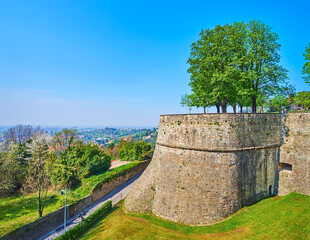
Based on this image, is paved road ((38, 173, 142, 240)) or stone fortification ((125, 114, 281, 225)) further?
paved road ((38, 173, 142, 240))

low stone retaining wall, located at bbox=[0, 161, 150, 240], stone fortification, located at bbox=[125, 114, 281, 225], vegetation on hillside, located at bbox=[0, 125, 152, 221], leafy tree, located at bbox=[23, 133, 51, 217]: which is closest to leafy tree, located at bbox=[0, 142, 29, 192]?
vegetation on hillside, located at bbox=[0, 125, 152, 221]

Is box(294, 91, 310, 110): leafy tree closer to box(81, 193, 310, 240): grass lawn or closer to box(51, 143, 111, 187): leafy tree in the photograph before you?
box(81, 193, 310, 240): grass lawn

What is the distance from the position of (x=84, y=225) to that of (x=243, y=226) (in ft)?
46.1

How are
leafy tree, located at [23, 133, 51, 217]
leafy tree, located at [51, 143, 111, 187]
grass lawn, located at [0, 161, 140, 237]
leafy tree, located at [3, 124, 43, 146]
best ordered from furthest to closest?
leafy tree, located at [3, 124, 43, 146]
leafy tree, located at [51, 143, 111, 187]
leafy tree, located at [23, 133, 51, 217]
grass lawn, located at [0, 161, 140, 237]

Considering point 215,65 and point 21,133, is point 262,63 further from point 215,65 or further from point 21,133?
point 21,133

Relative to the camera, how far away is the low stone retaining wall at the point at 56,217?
14.0 meters

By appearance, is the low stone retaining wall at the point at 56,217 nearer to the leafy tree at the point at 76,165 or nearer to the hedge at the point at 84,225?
the hedge at the point at 84,225

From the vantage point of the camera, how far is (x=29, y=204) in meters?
21.3

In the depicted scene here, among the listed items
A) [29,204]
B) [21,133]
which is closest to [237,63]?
[29,204]

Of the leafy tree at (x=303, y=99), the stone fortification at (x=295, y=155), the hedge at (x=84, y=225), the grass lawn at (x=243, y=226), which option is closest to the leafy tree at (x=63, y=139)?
the hedge at (x=84, y=225)

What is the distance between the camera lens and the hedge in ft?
45.0

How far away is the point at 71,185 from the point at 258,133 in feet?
86.8

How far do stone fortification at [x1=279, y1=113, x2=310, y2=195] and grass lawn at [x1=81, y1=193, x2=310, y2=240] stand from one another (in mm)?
1031

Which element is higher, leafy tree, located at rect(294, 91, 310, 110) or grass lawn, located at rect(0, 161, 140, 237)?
leafy tree, located at rect(294, 91, 310, 110)
